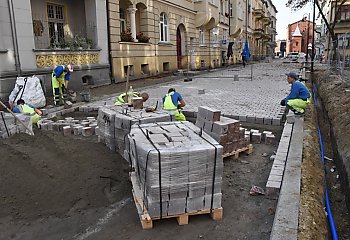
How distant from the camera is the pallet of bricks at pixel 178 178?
318 centimetres

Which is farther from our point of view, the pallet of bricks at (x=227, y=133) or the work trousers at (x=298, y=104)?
the work trousers at (x=298, y=104)

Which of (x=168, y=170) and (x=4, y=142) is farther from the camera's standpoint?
(x=4, y=142)

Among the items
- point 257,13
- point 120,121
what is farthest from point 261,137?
point 257,13

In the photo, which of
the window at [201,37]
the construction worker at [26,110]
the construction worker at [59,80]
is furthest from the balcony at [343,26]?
the construction worker at [26,110]

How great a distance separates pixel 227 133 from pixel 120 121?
1.80m

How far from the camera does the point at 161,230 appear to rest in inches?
132

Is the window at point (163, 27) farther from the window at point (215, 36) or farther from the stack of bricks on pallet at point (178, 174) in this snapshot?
the stack of bricks on pallet at point (178, 174)

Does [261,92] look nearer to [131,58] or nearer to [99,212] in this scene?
[131,58]

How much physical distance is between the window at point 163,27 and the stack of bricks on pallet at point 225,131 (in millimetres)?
16144

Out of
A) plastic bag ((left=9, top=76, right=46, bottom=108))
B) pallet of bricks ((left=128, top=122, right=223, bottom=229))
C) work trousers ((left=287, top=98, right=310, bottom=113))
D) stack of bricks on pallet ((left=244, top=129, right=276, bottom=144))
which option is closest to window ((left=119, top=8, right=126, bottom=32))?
plastic bag ((left=9, top=76, right=46, bottom=108))

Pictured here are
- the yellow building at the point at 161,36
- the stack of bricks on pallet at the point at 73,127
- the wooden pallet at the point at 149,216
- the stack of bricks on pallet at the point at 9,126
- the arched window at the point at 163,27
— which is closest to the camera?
the wooden pallet at the point at 149,216

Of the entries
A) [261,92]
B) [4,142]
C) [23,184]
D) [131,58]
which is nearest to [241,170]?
[23,184]

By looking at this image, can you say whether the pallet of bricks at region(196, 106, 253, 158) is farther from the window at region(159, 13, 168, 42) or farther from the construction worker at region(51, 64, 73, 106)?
the window at region(159, 13, 168, 42)

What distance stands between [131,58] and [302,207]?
15.1 m
